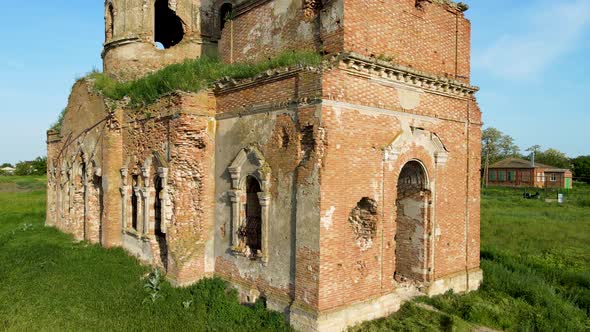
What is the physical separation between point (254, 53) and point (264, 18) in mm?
820

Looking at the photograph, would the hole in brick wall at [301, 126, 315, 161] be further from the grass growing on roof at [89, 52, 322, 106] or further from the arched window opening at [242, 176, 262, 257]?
the arched window opening at [242, 176, 262, 257]

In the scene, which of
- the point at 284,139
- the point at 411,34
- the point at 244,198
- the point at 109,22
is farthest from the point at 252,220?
the point at 109,22

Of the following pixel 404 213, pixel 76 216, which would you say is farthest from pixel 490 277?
pixel 76 216

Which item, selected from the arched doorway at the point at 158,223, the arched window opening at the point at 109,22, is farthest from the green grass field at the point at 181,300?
the arched window opening at the point at 109,22

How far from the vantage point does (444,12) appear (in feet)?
30.0

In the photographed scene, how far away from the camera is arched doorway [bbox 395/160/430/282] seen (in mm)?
8664

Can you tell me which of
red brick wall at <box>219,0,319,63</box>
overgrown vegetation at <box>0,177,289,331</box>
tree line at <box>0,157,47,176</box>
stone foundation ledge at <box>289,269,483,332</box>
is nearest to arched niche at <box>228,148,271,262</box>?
overgrown vegetation at <box>0,177,289,331</box>

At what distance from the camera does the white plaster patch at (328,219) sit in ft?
21.8

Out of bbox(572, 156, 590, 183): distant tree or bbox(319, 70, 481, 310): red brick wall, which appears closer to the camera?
bbox(319, 70, 481, 310): red brick wall

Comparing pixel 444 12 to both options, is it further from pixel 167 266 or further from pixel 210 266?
pixel 167 266

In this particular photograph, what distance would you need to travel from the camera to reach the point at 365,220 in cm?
751

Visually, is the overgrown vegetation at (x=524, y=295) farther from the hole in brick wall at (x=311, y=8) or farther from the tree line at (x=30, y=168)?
the tree line at (x=30, y=168)

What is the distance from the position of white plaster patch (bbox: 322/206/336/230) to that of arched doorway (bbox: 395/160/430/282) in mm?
2717

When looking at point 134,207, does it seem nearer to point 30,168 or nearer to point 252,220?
point 252,220
